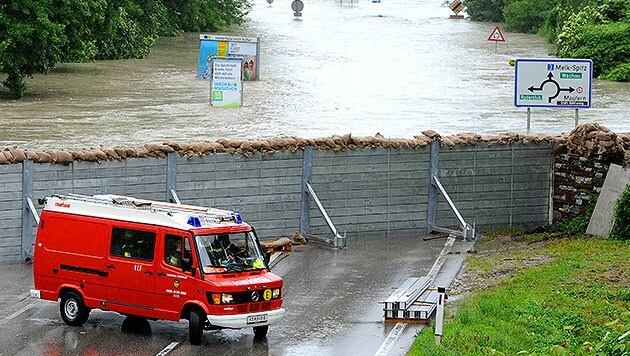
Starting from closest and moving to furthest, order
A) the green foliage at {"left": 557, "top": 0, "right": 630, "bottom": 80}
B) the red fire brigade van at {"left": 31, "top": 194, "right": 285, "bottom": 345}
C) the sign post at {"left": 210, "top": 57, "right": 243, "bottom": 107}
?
1. the red fire brigade van at {"left": 31, "top": 194, "right": 285, "bottom": 345}
2. the sign post at {"left": 210, "top": 57, "right": 243, "bottom": 107}
3. the green foliage at {"left": 557, "top": 0, "right": 630, "bottom": 80}

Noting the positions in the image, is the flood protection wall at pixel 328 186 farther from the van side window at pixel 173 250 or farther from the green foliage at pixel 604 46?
the green foliage at pixel 604 46

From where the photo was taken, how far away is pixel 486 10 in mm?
93688

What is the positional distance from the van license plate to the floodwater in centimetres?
1627

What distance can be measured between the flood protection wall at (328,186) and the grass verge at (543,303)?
7.09 ft

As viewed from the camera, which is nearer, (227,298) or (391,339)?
(227,298)

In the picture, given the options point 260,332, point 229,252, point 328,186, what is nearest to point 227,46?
point 328,186

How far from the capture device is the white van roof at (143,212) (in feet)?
56.3

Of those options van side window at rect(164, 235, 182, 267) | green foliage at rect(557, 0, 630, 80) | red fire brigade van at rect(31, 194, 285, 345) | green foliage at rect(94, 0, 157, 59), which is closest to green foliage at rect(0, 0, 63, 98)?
green foliage at rect(94, 0, 157, 59)

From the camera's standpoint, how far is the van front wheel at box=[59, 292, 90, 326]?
17.7 meters

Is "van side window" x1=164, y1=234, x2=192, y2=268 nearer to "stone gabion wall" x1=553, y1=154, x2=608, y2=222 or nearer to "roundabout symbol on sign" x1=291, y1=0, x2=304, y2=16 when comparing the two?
"stone gabion wall" x1=553, y1=154, x2=608, y2=222

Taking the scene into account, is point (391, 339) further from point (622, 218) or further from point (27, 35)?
point (27, 35)

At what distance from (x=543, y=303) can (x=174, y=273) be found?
19.1 feet

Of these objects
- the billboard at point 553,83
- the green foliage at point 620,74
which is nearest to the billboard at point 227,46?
the green foliage at point 620,74

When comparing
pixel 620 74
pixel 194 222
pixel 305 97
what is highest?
pixel 620 74
